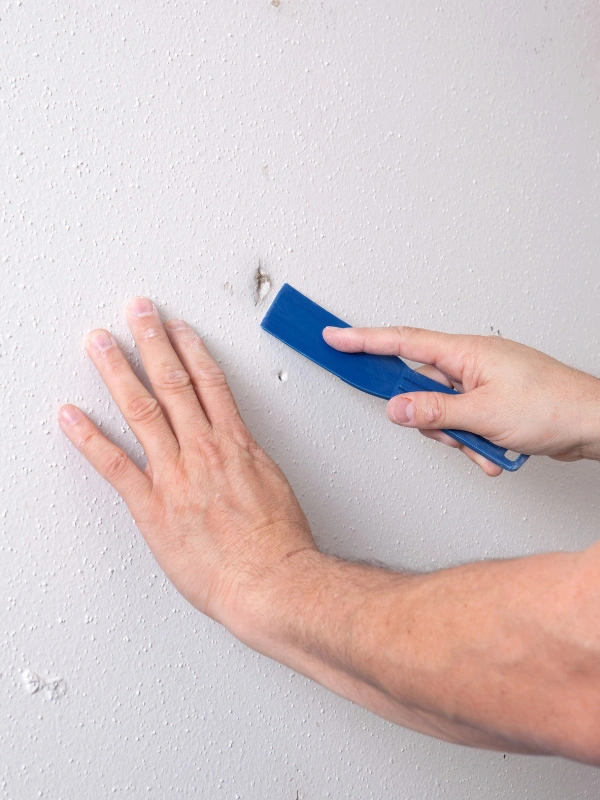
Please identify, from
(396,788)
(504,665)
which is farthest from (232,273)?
(396,788)

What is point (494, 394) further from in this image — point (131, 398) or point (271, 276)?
point (131, 398)

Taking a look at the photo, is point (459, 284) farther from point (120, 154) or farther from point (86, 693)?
point (86, 693)

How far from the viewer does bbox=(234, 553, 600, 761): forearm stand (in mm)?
497

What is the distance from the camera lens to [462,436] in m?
0.86

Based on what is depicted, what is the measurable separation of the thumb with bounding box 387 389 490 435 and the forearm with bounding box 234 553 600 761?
196 mm

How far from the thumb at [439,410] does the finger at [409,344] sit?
0.05 m

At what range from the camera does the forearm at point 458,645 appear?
50cm

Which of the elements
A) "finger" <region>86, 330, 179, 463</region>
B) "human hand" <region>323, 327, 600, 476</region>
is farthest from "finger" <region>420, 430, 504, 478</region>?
"finger" <region>86, 330, 179, 463</region>

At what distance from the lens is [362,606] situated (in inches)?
25.0

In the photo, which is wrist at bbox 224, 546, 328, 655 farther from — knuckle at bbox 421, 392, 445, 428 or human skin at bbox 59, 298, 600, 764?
knuckle at bbox 421, 392, 445, 428

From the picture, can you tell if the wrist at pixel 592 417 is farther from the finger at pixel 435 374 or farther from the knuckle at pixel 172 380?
the knuckle at pixel 172 380

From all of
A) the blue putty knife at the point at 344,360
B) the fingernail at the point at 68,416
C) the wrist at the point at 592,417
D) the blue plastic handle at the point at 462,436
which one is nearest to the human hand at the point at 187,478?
the fingernail at the point at 68,416

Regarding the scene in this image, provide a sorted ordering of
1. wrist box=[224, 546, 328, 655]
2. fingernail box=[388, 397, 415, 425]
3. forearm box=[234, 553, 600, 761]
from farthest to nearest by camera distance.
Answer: fingernail box=[388, 397, 415, 425] < wrist box=[224, 546, 328, 655] < forearm box=[234, 553, 600, 761]

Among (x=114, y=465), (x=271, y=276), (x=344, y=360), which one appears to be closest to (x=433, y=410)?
(x=344, y=360)
